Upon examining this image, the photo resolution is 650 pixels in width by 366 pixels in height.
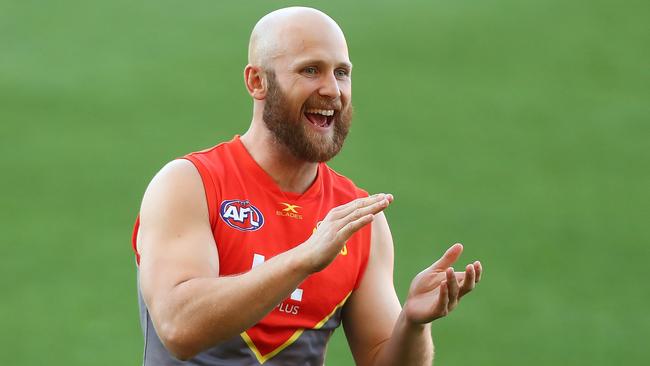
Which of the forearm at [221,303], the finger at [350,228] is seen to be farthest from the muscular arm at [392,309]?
the forearm at [221,303]

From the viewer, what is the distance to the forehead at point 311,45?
396 centimetres

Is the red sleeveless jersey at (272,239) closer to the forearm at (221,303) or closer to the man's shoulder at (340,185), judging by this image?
the man's shoulder at (340,185)

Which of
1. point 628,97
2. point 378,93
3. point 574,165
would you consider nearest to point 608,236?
point 574,165

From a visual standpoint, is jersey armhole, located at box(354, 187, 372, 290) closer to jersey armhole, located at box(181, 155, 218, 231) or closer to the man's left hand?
the man's left hand

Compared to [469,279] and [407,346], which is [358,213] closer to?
[469,279]

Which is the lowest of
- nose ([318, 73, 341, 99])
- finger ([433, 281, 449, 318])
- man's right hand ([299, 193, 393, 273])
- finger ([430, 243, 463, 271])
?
finger ([433, 281, 449, 318])

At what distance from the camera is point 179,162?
3.87m

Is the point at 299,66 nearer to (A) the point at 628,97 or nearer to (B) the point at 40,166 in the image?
(B) the point at 40,166

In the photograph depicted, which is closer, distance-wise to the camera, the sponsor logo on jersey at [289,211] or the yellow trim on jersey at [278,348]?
the yellow trim on jersey at [278,348]

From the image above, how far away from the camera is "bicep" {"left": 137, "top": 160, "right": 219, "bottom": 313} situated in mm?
3572

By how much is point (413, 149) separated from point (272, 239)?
4977mm

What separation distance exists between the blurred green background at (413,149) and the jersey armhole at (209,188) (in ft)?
11.8

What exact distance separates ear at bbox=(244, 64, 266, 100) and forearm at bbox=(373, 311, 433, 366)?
0.94m

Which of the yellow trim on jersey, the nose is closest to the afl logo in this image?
the yellow trim on jersey
